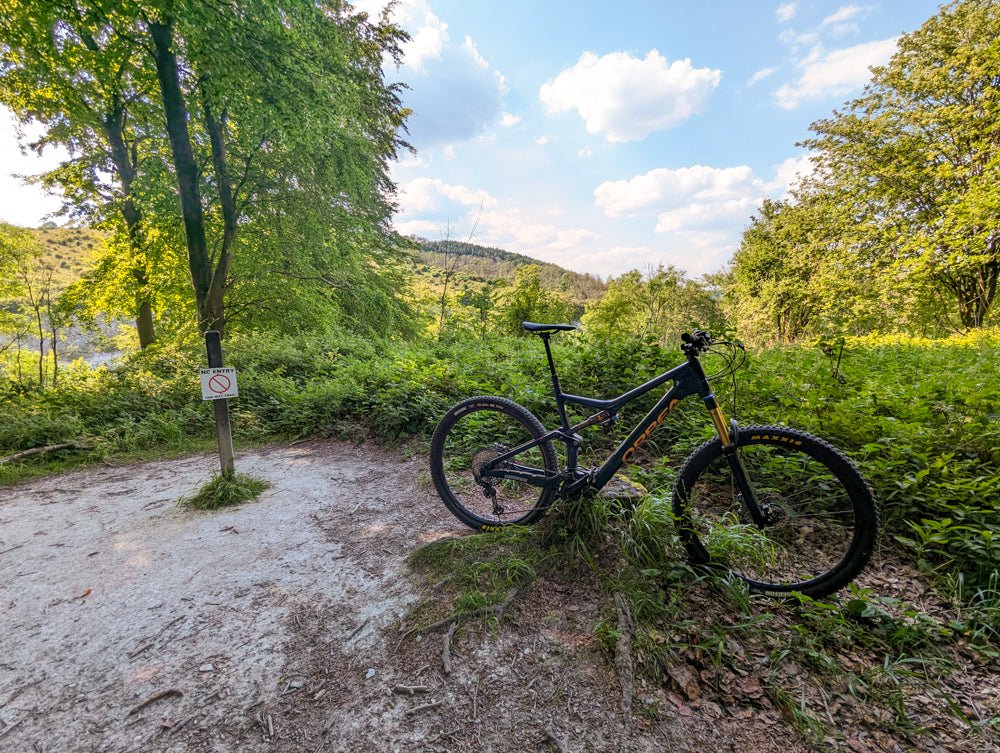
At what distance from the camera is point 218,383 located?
3445 millimetres

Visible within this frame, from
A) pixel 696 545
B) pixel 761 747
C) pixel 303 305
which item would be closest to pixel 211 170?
pixel 303 305

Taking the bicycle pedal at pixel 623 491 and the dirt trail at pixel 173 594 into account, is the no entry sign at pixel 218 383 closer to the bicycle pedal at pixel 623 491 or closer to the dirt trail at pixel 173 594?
the dirt trail at pixel 173 594

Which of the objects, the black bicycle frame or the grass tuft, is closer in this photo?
the black bicycle frame

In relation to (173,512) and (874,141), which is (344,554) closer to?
(173,512)

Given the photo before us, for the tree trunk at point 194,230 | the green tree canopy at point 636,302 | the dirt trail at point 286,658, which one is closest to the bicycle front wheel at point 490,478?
the dirt trail at point 286,658

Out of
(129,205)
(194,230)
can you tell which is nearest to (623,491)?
(194,230)

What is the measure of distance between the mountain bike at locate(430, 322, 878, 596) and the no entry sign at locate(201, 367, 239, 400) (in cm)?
216

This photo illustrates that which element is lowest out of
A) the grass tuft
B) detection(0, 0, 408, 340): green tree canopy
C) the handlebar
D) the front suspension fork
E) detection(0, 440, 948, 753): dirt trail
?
detection(0, 440, 948, 753): dirt trail

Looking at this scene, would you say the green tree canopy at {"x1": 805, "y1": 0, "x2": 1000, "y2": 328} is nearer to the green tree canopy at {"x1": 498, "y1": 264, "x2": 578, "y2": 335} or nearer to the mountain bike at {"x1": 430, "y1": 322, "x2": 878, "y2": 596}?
the green tree canopy at {"x1": 498, "y1": 264, "x2": 578, "y2": 335}

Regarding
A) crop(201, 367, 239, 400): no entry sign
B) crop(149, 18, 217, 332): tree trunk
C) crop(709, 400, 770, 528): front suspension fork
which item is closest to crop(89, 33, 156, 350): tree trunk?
crop(149, 18, 217, 332): tree trunk

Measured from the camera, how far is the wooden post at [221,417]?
352 centimetres

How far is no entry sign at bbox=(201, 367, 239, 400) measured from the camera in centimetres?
336

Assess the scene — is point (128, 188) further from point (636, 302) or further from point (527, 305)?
point (636, 302)

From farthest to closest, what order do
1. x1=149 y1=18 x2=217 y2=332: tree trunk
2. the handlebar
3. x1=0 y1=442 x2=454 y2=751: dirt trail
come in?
x1=149 y1=18 x2=217 y2=332: tree trunk
the handlebar
x1=0 y1=442 x2=454 y2=751: dirt trail
